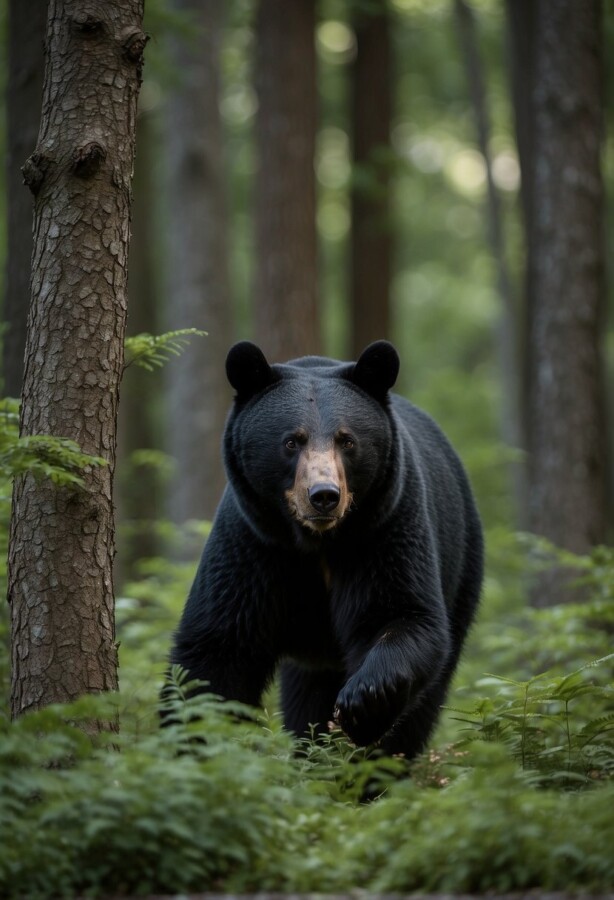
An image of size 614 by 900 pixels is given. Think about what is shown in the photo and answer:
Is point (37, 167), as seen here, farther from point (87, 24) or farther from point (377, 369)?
point (377, 369)

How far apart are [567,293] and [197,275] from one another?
5.90 m

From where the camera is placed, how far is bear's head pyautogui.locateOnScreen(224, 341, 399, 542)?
5.45m

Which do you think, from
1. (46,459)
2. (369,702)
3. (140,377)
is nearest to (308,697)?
(369,702)

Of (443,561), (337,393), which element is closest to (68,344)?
(337,393)

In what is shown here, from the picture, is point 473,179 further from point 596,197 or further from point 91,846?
point 91,846

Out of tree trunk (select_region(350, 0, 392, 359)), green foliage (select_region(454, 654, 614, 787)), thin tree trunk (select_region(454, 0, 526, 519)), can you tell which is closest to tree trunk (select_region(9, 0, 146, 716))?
green foliage (select_region(454, 654, 614, 787))

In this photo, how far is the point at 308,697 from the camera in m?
6.64

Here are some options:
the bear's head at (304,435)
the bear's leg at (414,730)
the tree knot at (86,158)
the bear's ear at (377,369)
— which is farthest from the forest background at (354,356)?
the bear's ear at (377,369)

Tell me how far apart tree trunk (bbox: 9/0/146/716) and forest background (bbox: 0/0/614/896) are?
495 millimetres

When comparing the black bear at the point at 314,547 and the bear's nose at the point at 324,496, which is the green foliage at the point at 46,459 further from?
the black bear at the point at 314,547

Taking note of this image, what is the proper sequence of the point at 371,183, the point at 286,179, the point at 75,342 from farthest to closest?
1. the point at 371,183
2. the point at 286,179
3. the point at 75,342

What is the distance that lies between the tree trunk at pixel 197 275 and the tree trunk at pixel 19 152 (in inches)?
234

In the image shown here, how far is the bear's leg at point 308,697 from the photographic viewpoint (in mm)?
6543

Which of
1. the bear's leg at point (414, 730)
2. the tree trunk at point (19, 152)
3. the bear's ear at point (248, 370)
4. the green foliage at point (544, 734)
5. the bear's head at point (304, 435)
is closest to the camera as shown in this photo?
the green foliage at point (544, 734)
